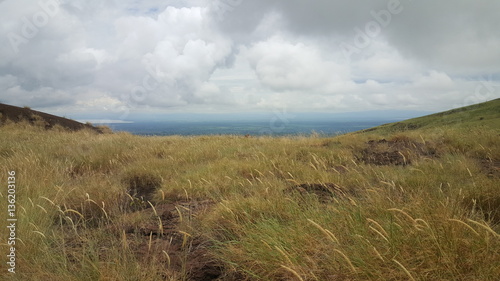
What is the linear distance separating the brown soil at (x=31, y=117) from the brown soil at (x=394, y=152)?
21.7m

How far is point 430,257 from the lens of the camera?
198cm

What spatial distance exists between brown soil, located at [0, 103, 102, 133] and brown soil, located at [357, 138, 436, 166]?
21682mm

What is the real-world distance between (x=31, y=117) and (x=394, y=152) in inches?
946

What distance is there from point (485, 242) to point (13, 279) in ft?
10.9

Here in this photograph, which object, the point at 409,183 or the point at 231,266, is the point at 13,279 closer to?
the point at 231,266

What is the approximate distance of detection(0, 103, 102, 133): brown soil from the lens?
68.0 feet

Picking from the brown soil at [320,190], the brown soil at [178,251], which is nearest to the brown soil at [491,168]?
the brown soil at [320,190]

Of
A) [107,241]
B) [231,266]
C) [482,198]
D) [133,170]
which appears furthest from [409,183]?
[133,170]

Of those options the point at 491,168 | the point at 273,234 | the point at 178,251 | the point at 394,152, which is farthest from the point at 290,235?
the point at 394,152

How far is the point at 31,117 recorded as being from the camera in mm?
21656

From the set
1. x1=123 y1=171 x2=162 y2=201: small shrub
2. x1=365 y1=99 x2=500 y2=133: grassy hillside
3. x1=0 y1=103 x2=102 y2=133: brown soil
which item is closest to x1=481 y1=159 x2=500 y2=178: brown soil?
x1=123 y1=171 x2=162 y2=201: small shrub

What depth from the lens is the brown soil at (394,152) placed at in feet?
24.0

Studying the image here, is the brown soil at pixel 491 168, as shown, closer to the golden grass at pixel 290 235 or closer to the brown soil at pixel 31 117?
the golden grass at pixel 290 235

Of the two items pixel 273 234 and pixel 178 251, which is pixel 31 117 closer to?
pixel 178 251
